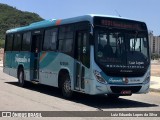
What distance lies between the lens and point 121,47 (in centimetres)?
1369

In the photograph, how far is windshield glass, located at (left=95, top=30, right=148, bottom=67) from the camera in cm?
1338

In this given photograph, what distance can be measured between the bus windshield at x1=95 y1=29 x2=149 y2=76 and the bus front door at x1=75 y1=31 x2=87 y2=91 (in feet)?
2.35

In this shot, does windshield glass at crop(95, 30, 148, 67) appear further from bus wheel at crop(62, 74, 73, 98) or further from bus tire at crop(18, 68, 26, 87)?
bus tire at crop(18, 68, 26, 87)

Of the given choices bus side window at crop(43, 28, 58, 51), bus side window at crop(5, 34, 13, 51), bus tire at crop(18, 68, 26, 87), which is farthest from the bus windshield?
bus side window at crop(5, 34, 13, 51)

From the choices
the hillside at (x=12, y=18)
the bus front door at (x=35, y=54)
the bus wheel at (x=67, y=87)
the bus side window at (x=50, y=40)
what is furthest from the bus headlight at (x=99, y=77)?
the hillside at (x=12, y=18)

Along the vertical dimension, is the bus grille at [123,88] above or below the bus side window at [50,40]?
below

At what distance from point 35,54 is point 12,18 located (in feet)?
428

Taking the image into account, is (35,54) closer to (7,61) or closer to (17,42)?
(17,42)

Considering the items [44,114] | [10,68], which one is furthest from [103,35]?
[10,68]

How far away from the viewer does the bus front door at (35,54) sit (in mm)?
18522

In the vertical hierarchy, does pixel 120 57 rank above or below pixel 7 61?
above

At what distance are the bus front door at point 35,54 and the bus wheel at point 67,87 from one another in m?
3.42

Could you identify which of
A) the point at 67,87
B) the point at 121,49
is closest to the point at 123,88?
the point at 121,49

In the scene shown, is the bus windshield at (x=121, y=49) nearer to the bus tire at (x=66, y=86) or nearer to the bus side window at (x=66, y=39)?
the bus side window at (x=66, y=39)
